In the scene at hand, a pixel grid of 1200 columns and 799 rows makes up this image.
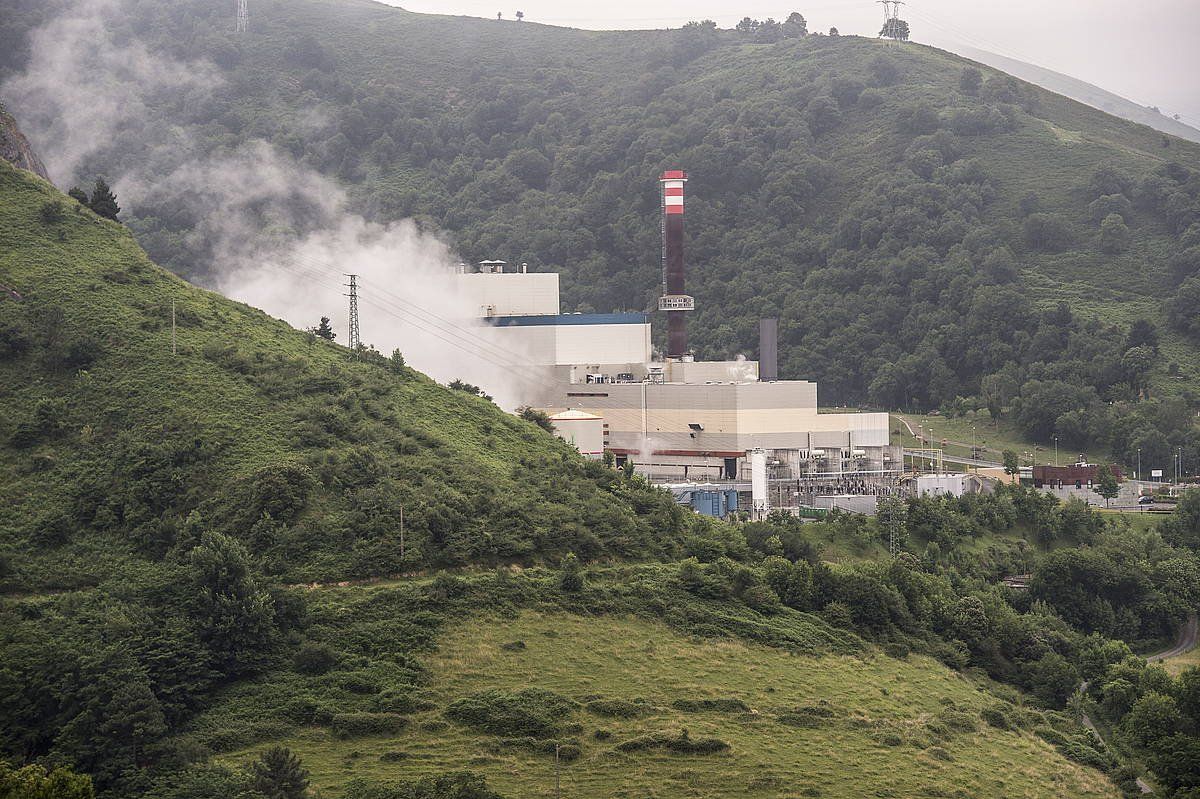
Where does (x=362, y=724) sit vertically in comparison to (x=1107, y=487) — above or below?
below

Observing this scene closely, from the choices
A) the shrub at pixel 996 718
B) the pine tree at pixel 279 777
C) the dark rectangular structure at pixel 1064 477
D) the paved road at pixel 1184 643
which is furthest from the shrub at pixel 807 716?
the dark rectangular structure at pixel 1064 477

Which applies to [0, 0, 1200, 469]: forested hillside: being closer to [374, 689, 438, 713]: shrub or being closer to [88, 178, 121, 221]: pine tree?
[88, 178, 121, 221]: pine tree

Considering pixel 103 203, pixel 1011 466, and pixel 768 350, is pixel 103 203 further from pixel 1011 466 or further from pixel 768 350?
pixel 1011 466

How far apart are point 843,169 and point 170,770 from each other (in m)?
128

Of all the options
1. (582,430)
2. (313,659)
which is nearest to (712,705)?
(313,659)

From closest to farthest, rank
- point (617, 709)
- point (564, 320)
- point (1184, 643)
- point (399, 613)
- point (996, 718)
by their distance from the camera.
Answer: point (617, 709)
point (399, 613)
point (996, 718)
point (1184, 643)
point (564, 320)

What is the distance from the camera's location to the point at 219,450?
53.5m

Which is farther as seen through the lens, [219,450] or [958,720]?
[219,450]

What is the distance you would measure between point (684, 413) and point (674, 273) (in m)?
18.0

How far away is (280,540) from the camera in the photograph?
50125 millimetres

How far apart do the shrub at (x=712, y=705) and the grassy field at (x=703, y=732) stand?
243mm

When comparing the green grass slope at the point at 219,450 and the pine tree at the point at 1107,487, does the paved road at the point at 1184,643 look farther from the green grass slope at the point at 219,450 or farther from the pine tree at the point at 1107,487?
the green grass slope at the point at 219,450

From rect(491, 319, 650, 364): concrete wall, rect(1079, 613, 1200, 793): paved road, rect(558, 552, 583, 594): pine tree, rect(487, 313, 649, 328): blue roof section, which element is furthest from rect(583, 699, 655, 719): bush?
rect(487, 313, 649, 328): blue roof section

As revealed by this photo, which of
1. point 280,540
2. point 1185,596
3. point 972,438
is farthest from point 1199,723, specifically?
point 972,438
